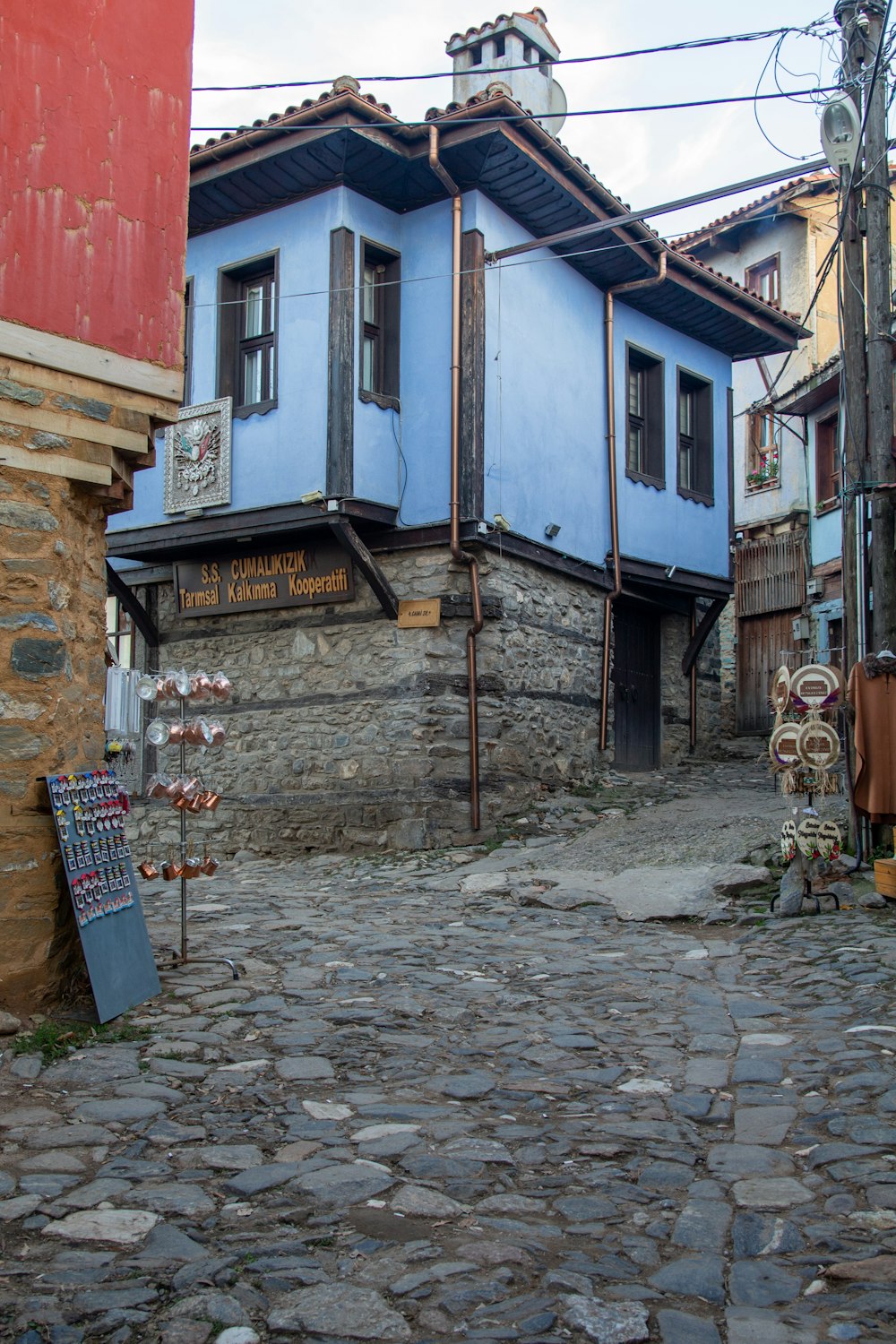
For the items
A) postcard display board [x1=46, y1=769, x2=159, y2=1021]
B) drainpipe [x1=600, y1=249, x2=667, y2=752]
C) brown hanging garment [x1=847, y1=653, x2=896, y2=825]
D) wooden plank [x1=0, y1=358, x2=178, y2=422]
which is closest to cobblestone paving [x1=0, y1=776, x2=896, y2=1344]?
postcard display board [x1=46, y1=769, x2=159, y2=1021]

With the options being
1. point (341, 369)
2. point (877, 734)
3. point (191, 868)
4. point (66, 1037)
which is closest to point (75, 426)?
point (191, 868)

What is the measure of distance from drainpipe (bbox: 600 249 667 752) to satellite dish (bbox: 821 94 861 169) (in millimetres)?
4194

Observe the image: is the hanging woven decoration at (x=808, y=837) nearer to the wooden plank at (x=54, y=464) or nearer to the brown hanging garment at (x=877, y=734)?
the brown hanging garment at (x=877, y=734)

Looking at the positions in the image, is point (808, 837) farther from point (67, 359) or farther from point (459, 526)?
point (67, 359)

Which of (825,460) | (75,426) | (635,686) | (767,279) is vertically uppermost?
(767,279)

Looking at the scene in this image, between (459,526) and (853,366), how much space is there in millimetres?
3666

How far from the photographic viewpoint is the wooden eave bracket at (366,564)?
1086 centimetres

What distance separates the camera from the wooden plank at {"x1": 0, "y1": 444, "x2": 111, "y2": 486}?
5062mm

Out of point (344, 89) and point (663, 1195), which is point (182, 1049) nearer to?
point (663, 1195)

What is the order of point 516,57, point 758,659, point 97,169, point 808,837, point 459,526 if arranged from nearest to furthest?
point 97,169 → point 808,837 → point 459,526 → point 516,57 → point 758,659

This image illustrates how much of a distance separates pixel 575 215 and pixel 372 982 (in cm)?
866

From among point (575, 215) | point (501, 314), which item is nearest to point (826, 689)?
point (501, 314)

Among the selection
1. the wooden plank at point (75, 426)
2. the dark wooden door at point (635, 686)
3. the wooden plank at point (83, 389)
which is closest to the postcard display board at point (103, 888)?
the wooden plank at point (75, 426)

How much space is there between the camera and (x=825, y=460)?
59.0ft
